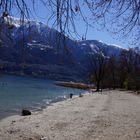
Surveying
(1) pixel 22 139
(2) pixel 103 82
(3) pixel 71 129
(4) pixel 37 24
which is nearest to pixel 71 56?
(4) pixel 37 24

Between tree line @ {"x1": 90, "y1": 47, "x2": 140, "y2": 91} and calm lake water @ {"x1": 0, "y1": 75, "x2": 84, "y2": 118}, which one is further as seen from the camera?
tree line @ {"x1": 90, "y1": 47, "x2": 140, "y2": 91}

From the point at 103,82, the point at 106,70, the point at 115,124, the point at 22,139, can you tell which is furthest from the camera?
the point at 103,82

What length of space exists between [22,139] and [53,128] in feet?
11.9

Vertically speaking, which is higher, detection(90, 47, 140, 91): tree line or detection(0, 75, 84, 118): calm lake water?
detection(90, 47, 140, 91): tree line

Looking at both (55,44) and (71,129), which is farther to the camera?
(71,129)

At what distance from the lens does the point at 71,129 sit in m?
20.5

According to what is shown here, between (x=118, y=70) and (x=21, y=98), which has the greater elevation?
(x=118, y=70)

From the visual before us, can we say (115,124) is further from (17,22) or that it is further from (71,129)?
(17,22)

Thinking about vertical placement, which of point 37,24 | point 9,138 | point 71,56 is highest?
point 37,24

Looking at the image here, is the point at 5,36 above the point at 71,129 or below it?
above

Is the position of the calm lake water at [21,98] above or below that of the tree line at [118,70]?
below

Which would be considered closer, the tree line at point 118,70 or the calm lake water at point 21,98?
the calm lake water at point 21,98

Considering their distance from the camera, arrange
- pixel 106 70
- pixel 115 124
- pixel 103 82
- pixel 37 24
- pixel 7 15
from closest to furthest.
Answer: pixel 7 15
pixel 37 24
pixel 115 124
pixel 106 70
pixel 103 82

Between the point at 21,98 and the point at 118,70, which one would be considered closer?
the point at 21,98
